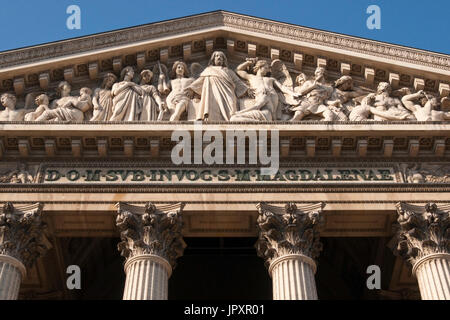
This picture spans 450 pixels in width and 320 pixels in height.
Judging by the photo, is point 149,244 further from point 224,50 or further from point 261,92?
point 224,50

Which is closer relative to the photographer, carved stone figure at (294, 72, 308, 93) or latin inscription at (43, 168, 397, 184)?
latin inscription at (43, 168, 397, 184)

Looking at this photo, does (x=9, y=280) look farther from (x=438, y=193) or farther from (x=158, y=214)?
(x=438, y=193)

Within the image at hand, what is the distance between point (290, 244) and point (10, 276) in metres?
6.80

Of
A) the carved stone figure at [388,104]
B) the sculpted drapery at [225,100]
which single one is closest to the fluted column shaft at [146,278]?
the sculpted drapery at [225,100]

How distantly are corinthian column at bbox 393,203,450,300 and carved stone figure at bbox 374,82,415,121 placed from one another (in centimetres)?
342

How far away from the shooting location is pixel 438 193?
67.7 feet

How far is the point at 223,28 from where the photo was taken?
82.1 ft

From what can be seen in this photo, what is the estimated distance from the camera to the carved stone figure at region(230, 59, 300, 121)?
73.9 ft

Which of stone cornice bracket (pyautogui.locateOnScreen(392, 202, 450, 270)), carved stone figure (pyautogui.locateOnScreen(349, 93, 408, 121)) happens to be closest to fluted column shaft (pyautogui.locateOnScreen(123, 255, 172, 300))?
stone cornice bracket (pyautogui.locateOnScreen(392, 202, 450, 270))

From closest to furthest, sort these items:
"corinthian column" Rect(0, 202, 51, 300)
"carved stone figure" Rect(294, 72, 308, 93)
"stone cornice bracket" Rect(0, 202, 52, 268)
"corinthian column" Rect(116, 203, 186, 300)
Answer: "corinthian column" Rect(116, 203, 186, 300), "corinthian column" Rect(0, 202, 51, 300), "stone cornice bracket" Rect(0, 202, 52, 268), "carved stone figure" Rect(294, 72, 308, 93)

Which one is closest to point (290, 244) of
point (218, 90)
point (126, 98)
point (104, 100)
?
point (218, 90)

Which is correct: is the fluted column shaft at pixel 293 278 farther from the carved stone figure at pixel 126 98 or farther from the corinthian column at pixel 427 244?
the carved stone figure at pixel 126 98

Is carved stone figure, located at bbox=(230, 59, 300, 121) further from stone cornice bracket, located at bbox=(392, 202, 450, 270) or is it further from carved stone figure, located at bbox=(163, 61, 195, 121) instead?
stone cornice bracket, located at bbox=(392, 202, 450, 270)

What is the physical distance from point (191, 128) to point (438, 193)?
6.79m
